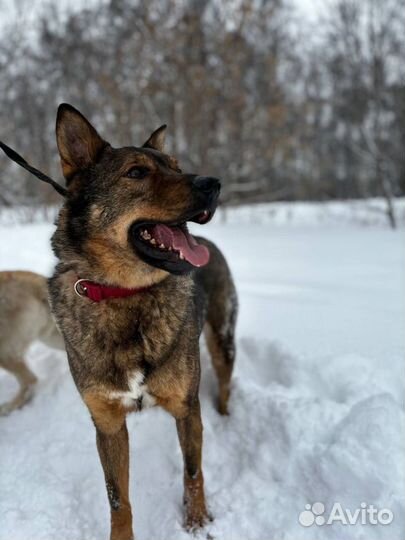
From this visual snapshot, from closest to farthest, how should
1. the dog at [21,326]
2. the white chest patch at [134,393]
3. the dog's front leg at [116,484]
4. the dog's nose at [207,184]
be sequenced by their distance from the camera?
the dog's nose at [207,184], the white chest patch at [134,393], the dog's front leg at [116,484], the dog at [21,326]

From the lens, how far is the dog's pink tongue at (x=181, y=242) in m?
2.04

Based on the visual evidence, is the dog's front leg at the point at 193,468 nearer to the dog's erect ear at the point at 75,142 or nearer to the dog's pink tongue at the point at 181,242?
the dog's pink tongue at the point at 181,242

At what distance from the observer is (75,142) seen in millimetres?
2266

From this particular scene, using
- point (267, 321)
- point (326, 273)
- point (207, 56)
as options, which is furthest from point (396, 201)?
point (267, 321)

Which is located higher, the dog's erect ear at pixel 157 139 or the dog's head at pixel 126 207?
the dog's erect ear at pixel 157 139

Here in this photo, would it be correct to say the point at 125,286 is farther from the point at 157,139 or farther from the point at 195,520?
the point at 195,520

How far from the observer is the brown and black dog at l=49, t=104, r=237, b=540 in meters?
2.05

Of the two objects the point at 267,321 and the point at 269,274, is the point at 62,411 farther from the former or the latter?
the point at 269,274

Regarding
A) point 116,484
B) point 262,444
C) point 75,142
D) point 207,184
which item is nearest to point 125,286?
point 207,184

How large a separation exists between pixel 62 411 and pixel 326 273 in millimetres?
5260

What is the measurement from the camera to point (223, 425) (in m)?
3.24

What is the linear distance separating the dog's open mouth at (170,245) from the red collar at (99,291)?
28 centimetres

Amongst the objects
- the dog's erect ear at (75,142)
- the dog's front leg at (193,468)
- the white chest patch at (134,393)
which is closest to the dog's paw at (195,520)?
the dog's front leg at (193,468)

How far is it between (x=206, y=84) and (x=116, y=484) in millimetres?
14261
